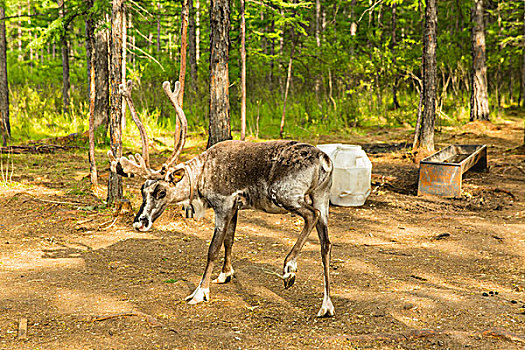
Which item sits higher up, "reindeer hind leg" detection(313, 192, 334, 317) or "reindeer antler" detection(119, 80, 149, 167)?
"reindeer antler" detection(119, 80, 149, 167)

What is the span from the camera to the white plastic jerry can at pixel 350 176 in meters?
9.88

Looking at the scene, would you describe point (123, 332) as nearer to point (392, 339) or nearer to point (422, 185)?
point (392, 339)

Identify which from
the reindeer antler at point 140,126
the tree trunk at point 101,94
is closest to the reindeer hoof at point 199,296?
the reindeer antler at point 140,126

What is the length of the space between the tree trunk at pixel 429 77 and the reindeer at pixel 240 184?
32.2 feet

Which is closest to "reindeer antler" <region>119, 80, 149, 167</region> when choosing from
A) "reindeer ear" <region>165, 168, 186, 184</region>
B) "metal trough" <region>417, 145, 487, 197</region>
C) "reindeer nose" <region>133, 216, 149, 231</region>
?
"reindeer ear" <region>165, 168, 186, 184</region>

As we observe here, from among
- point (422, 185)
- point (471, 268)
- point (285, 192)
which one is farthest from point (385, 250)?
point (422, 185)

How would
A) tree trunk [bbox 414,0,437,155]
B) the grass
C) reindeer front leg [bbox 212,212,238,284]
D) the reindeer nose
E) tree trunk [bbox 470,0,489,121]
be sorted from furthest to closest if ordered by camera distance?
tree trunk [bbox 470,0,489,121] < the grass < tree trunk [bbox 414,0,437,155] < reindeer front leg [bbox 212,212,238,284] < the reindeer nose

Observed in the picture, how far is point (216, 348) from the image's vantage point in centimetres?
429

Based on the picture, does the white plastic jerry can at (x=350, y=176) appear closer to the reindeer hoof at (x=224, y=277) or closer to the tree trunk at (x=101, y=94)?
the reindeer hoof at (x=224, y=277)

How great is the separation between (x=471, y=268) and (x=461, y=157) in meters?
7.24

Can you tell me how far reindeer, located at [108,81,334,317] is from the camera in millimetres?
5125

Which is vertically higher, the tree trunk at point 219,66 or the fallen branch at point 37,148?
the tree trunk at point 219,66

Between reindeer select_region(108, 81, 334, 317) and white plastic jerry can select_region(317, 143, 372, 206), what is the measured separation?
15.0ft

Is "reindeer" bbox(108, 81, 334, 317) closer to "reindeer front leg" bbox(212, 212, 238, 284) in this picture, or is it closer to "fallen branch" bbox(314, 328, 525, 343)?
"reindeer front leg" bbox(212, 212, 238, 284)
